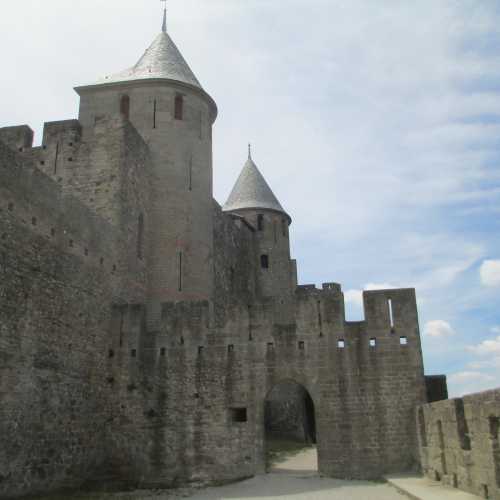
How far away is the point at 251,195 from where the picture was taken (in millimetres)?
33250

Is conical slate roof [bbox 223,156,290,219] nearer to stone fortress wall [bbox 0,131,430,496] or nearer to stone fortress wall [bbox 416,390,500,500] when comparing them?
stone fortress wall [bbox 0,131,430,496]

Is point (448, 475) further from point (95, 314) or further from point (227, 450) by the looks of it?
point (95, 314)

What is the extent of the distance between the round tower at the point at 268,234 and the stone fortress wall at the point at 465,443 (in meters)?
18.4

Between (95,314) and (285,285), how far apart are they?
Result: 18.0 metres

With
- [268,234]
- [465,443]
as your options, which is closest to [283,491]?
[465,443]

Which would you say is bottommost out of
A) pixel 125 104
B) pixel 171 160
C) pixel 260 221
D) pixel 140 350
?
pixel 140 350

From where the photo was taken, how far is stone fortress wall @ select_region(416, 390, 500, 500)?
898cm

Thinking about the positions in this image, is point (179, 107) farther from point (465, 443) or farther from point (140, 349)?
point (465, 443)

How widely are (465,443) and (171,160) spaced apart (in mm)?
13820

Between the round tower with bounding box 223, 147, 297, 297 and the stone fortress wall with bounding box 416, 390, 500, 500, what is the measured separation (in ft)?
60.5

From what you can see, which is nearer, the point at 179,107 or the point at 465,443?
the point at 465,443

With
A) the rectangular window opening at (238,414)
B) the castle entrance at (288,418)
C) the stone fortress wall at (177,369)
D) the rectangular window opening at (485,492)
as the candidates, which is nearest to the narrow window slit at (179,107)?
the stone fortress wall at (177,369)

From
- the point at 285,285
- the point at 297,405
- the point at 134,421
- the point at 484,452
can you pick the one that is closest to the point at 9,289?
the point at 134,421

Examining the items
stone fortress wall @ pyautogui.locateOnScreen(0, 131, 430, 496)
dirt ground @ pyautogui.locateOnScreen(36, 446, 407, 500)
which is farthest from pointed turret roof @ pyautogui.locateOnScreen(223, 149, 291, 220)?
dirt ground @ pyautogui.locateOnScreen(36, 446, 407, 500)
